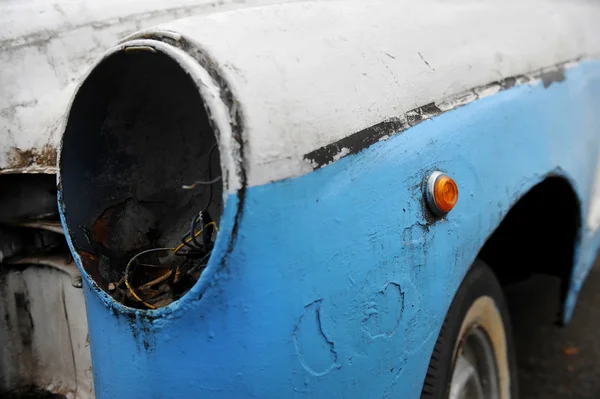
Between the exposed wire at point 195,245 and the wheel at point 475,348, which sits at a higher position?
the exposed wire at point 195,245

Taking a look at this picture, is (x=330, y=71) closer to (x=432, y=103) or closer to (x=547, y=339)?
(x=432, y=103)

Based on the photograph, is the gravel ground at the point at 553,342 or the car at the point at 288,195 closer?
the car at the point at 288,195

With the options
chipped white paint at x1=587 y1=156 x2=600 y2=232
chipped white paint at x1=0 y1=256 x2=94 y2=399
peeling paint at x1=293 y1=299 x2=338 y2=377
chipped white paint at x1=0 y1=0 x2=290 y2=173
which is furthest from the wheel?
chipped white paint at x1=0 y1=0 x2=290 y2=173

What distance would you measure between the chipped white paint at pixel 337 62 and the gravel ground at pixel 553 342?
1.48 m

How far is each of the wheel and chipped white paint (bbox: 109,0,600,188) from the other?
497mm

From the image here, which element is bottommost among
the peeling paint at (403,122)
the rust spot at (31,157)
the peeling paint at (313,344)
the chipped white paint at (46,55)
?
the peeling paint at (313,344)

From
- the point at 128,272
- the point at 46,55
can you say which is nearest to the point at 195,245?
the point at 128,272

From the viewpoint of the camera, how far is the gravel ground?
2.35 m

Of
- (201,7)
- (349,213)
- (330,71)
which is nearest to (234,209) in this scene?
(349,213)

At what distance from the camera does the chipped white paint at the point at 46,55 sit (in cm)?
133

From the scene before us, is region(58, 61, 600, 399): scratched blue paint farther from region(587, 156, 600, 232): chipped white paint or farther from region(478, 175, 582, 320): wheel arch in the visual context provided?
region(587, 156, 600, 232): chipped white paint

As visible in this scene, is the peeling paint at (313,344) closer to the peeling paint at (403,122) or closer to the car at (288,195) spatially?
the car at (288,195)

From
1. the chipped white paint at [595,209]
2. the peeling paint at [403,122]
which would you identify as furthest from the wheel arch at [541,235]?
the peeling paint at [403,122]

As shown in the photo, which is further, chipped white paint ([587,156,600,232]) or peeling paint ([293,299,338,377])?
chipped white paint ([587,156,600,232])
